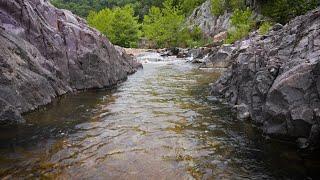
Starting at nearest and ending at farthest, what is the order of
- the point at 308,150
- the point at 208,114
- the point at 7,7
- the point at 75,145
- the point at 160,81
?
the point at 308,150 < the point at 75,145 < the point at 208,114 < the point at 7,7 < the point at 160,81

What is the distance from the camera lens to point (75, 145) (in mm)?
8820

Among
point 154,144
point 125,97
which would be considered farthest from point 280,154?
point 125,97

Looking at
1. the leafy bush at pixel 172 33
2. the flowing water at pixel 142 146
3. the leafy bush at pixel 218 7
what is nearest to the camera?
the flowing water at pixel 142 146

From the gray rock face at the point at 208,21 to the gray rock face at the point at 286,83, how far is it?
46.6 meters

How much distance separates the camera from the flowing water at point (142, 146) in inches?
285

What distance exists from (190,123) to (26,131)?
4648 millimetres

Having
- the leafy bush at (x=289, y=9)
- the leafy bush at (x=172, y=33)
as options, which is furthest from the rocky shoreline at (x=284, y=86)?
the leafy bush at (x=172, y=33)

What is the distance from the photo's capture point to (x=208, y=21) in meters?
65.6

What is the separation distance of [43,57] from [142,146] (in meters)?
7.63

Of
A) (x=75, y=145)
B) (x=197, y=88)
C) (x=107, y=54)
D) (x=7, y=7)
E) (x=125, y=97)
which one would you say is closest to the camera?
(x=75, y=145)

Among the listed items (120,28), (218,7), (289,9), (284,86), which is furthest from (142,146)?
(218,7)

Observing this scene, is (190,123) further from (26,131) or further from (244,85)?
(26,131)

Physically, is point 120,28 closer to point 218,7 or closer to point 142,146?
point 218,7

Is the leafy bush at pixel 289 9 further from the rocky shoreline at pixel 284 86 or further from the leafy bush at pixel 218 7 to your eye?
the leafy bush at pixel 218 7
